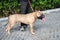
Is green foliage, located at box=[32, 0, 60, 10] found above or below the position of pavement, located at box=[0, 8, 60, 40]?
above

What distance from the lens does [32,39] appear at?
8203 millimetres

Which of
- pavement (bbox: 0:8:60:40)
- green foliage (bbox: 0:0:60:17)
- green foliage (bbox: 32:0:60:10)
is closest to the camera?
pavement (bbox: 0:8:60:40)

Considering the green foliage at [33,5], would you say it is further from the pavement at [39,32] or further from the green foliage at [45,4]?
the pavement at [39,32]

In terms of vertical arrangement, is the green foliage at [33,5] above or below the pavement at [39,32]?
above

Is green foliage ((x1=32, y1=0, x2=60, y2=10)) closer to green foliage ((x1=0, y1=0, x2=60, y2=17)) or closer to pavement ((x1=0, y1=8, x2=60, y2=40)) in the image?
green foliage ((x1=0, y1=0, x2=60, y2=17))

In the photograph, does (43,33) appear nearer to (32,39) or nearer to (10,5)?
(32,39)

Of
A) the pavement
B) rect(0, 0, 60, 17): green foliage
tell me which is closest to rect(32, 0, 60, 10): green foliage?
rect(0, 0, 60, 17): green foliage

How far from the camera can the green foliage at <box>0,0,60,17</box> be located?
12.6m

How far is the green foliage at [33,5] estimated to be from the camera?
1261 cm

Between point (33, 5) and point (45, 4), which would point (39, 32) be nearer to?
point (33, 5)

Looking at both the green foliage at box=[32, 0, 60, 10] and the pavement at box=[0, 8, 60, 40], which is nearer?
the pavement at box=[0, 8, 60, 40]

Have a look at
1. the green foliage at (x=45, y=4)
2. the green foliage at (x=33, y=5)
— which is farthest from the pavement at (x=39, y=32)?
the green foliage at (x=45, y=4)

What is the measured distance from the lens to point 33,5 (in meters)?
13.2

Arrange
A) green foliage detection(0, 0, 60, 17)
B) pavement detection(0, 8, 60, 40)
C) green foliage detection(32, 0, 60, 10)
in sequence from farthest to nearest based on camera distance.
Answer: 1. green foliage detection(32, 0, 60, 10)
2. green foliage detection(0, 0, 60, 17)
3. pavement detection(0, 8, 60, 40)
